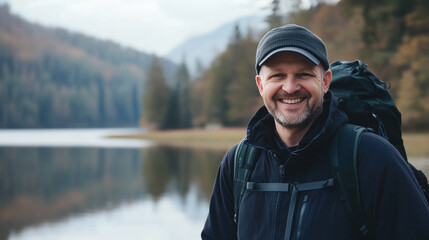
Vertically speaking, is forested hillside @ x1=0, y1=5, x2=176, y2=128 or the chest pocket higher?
forested hillside @ x1=0, y1=5, x2=176, y2=128

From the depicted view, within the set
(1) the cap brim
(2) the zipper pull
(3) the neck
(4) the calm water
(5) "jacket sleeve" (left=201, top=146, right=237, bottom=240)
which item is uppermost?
(1) the cap brim

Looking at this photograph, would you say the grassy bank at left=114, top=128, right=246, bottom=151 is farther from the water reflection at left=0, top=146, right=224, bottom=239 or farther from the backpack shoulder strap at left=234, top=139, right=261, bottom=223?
the backpack shoulder strap at left=234, top=139, right=261, bottom=223

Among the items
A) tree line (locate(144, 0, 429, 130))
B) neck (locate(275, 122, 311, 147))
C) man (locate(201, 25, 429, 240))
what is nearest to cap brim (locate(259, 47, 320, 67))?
man (locate(201, 25, 429, 240))

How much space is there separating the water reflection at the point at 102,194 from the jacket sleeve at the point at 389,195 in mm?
9095

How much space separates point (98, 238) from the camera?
1063cm

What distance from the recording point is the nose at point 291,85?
2057mm

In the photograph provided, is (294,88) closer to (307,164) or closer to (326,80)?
(326,80)

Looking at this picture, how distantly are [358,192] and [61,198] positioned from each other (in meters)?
15.7

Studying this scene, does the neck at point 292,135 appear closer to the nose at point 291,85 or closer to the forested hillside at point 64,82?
the nose at point 291,85

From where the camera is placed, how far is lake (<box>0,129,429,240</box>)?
11.5 m

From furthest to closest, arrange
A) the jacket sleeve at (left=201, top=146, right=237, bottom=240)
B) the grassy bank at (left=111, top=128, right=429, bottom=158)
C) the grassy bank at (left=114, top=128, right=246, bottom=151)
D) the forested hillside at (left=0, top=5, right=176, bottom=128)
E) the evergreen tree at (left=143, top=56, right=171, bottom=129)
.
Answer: the forested hillside at (left=0, top=5, right=176, bottom=128)
the evergreen tree at (left=143, top=56, right=171, bottom=129)
the grassy bank at (left=114, top=128, right=246, bottom=151)
the grassy bank at (left=111, top=128, right=429, bottom=158)
the jacket sleeve at (left=201, top=146, right=237, bottom=240)

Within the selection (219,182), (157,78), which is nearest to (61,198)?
(219,182)

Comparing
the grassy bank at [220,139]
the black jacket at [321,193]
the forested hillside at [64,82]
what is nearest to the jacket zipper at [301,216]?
the black jacket at [321,193]

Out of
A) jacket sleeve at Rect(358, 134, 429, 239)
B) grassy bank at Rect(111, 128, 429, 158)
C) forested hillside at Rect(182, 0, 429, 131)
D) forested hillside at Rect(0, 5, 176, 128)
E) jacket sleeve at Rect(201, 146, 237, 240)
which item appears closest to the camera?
jacket sleeve at Rect(358, 134, 429, 239)
